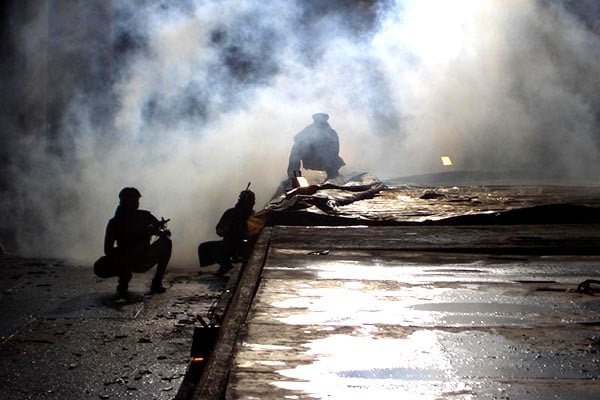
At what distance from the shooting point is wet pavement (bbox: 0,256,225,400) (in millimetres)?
4367

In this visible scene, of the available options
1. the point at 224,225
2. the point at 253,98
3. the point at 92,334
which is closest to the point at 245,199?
the point at 224,225

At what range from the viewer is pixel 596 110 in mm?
15773

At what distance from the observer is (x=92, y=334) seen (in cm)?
551

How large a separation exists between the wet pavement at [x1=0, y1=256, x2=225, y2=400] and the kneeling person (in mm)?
259

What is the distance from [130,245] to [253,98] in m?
10.3

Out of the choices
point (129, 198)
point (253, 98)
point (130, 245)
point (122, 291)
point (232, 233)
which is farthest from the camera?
point (253, 98)

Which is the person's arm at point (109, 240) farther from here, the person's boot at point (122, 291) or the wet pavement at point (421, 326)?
the wet pavement at point (421, 326)

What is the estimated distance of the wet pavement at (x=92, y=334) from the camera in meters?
4.37

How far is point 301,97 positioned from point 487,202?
436 inches

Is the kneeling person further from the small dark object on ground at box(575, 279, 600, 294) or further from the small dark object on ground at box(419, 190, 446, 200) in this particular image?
the small dark object on ground at box(575, 279, 600, 294)

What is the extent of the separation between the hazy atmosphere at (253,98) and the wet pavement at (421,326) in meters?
7.63

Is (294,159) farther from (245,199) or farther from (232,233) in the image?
(232,233)

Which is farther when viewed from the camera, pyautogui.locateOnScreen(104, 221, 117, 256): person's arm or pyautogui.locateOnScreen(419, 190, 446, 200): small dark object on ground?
pyautogui.locateOnScreen(419, 190, 446, 200): small dark object on ground

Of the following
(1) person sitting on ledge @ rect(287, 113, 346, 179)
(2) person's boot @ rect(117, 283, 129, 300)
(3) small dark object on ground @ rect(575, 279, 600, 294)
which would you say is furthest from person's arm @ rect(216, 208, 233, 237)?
(3) small dark object on ground @ rect(575, 279, 600, 294)
